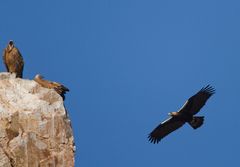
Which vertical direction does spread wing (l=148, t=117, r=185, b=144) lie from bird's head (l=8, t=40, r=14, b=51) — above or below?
below

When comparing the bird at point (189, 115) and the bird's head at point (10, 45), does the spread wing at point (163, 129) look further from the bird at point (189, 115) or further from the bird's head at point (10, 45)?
the bird's head at point (10, 45)

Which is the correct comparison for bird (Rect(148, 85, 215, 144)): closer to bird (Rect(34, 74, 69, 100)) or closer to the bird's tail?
the bird's tail

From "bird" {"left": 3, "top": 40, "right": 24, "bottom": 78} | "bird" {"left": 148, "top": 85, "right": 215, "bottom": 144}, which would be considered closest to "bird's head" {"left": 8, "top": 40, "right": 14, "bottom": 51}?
"bird" {"left": 3, "top": 40, "right": 24, "bottom": 78}

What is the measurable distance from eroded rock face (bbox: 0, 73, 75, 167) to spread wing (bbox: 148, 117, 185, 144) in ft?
28.7

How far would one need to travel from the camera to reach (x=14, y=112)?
30781mm

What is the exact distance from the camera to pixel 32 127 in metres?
30.9

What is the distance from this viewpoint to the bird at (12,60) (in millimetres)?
34094

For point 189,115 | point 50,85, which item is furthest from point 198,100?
point 50,85

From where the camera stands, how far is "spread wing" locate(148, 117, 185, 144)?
132 feet

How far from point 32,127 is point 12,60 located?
4.19 meters

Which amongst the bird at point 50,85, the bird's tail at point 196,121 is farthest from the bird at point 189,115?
the bird at point 50,85

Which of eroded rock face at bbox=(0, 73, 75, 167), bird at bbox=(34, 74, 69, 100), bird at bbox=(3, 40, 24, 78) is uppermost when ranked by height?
bird at bbox=(3, 40, 24, 78)

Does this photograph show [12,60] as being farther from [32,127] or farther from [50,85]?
[32,127]

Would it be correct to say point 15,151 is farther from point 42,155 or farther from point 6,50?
point 6,50
